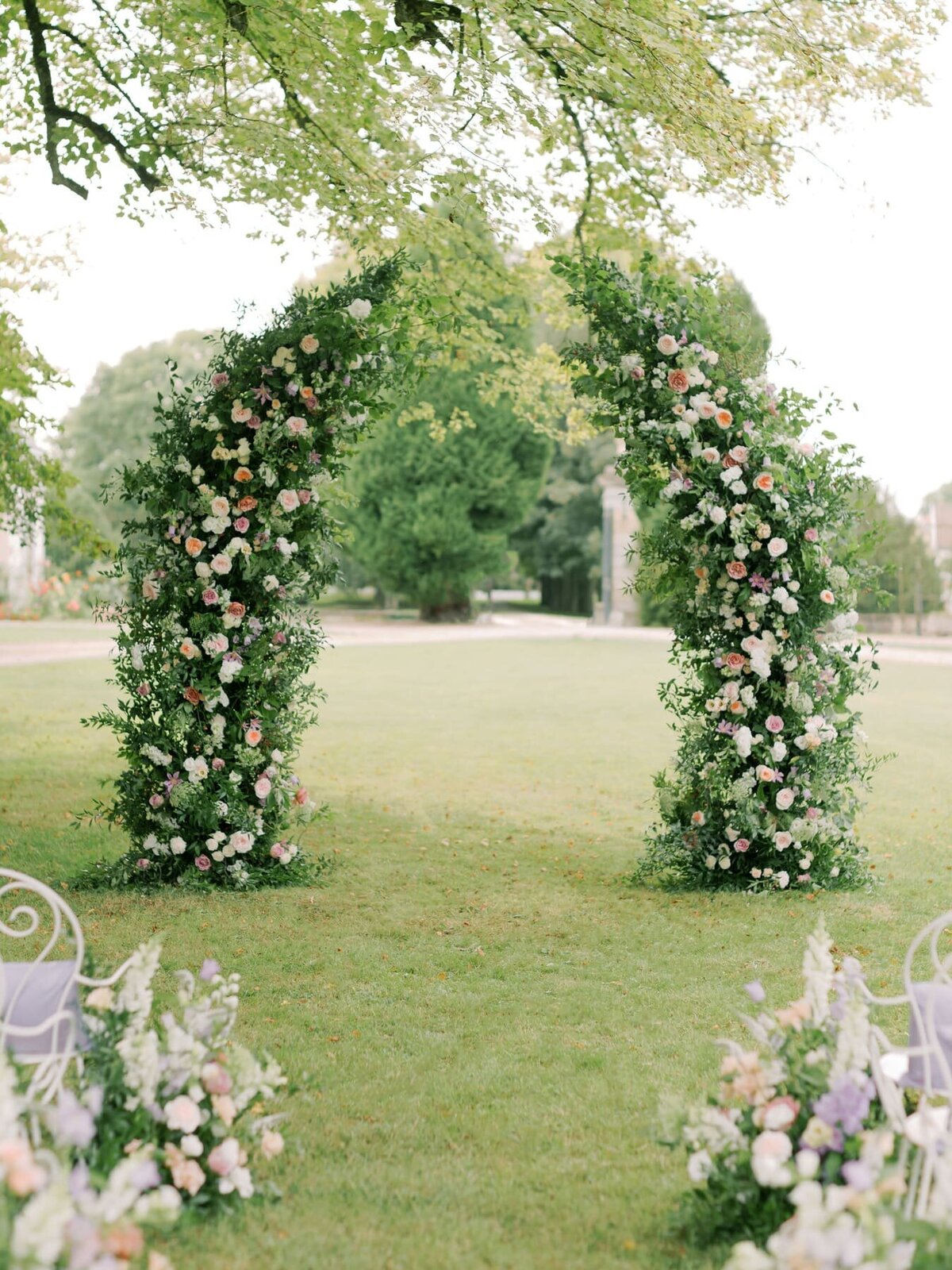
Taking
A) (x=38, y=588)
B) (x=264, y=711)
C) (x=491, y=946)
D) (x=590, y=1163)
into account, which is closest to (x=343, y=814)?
(x=264, y=711)

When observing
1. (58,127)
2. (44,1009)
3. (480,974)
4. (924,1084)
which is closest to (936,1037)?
(924,1084)

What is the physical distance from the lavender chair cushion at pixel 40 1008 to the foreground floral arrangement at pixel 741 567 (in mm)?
4240

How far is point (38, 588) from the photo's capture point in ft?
119

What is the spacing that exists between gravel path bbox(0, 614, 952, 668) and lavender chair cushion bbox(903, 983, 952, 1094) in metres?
19.2

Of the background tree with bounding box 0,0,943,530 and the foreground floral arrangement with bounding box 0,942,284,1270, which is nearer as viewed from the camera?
the foreground floral arrangement with bounding box 0,942,284,1270

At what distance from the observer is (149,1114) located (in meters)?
3.08

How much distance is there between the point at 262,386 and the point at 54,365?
3971 millimetres

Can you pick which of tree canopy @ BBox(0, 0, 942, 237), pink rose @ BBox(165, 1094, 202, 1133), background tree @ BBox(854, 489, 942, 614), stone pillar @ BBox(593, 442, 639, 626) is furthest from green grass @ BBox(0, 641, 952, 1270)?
stone pillar @ BBox(593, 442, 639, 626)

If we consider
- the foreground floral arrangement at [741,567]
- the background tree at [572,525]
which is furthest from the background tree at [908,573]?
the foreground floral arrangement at [741,567]

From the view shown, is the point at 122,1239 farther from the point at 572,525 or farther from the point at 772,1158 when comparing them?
the point at 572,525

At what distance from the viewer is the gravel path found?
24547 millimetres

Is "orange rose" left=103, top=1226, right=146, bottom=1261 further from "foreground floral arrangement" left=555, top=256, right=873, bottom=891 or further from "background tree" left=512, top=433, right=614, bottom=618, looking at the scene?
"background tree" left=512, top=433, right=614, bottom=618

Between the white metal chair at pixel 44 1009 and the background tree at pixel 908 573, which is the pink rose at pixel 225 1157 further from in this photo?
the background tree at pixel 908 573

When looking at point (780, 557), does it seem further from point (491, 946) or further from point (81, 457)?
point (81, 457)
